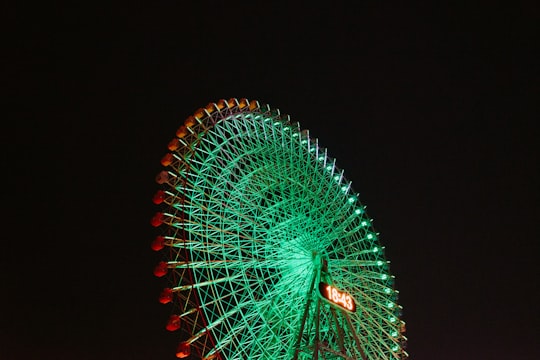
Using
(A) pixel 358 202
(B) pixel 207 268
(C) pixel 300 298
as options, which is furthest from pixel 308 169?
(B) pixel 207 268

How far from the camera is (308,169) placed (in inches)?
Answer: 1150

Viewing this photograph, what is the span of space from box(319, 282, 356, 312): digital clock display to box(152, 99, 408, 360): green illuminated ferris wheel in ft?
0.21

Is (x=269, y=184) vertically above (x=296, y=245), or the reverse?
(x=269, y=184)

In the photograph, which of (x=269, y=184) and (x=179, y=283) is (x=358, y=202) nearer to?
(x=269, y=184)

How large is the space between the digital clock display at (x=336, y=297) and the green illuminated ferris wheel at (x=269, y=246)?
0.06 m

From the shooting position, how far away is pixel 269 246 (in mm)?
26203

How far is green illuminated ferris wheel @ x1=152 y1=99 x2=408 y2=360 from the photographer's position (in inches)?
888

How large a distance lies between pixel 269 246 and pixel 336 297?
13.0 ft

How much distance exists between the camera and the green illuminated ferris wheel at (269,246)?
22.6 metres

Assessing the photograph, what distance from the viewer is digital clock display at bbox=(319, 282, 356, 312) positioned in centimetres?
2469

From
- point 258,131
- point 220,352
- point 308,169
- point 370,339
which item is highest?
point 258,131

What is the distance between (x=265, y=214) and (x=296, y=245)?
2.18 meters

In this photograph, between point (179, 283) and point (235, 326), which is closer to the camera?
point (179, 283)

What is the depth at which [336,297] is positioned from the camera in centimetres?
2508
